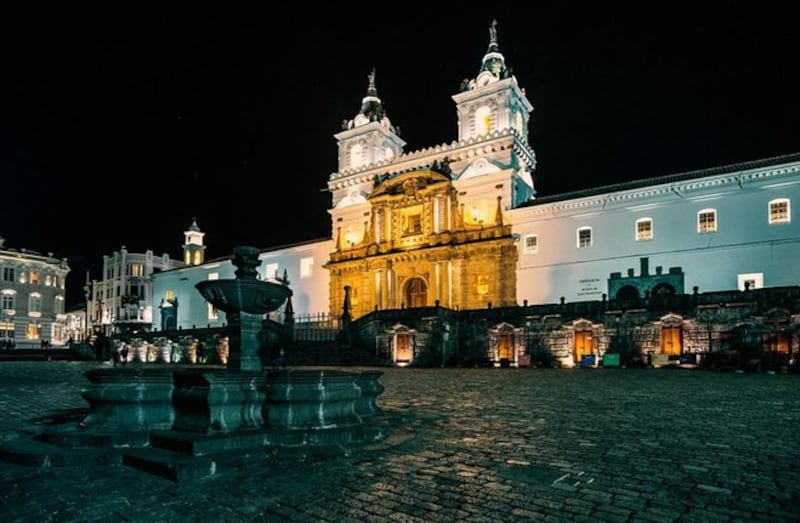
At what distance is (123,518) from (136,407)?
303 centimetres

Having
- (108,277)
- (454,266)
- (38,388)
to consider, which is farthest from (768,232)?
(108,277)

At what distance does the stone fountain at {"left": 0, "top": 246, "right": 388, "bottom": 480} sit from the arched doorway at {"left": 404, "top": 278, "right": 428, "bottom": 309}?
33.4m

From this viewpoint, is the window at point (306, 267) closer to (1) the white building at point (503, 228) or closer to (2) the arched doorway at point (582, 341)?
(1) the white building at point (503, 228)

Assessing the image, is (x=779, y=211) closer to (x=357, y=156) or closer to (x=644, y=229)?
(x=644, y=229)

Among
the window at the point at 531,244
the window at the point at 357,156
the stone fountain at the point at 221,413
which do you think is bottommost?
the stone fountain at the point at 221,413

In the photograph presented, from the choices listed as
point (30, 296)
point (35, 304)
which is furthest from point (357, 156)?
point (35, 304)

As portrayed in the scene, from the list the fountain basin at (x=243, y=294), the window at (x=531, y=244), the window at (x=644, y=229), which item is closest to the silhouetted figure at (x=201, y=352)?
the window at (x=531, y=244)

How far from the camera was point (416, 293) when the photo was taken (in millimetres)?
41719

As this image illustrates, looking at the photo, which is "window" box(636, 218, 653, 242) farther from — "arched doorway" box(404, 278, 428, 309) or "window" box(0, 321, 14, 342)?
"window" box(0, 321, 14, 342)

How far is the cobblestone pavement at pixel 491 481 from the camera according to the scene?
3992 millimetres

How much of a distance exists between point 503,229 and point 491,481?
110 ft

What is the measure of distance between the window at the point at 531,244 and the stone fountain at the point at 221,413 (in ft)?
99.9

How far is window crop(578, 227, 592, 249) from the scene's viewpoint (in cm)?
3494

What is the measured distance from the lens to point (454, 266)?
3938cm
